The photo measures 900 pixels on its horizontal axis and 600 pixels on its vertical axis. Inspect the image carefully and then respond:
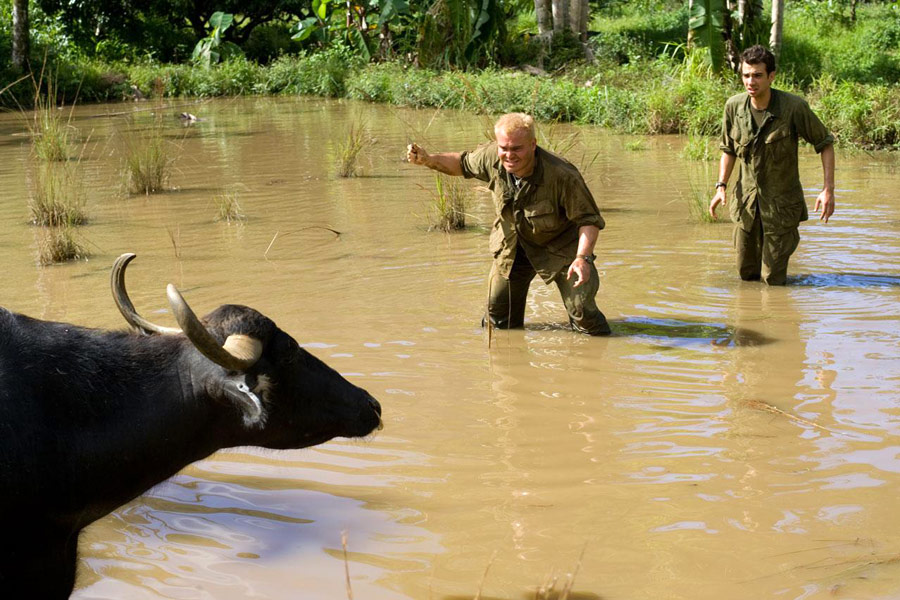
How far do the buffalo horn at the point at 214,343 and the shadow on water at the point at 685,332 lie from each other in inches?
149

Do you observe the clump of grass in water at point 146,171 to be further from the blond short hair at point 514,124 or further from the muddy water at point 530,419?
the blond short hair at point 514,124

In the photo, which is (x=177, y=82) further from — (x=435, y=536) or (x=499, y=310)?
(x=435, y=536)

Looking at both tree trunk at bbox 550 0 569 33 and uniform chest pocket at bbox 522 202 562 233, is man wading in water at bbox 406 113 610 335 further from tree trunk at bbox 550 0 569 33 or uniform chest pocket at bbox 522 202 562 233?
tree trunk at bbox 550 0 569 33

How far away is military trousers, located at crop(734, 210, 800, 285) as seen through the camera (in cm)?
750

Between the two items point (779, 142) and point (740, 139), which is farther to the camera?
point (740, 139)

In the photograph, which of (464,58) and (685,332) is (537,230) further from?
(464,58)

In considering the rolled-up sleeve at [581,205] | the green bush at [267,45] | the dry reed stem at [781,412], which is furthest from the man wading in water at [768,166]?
the green bush at [267,45]

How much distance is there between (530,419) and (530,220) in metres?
1.48

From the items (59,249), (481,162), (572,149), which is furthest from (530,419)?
(572,149)

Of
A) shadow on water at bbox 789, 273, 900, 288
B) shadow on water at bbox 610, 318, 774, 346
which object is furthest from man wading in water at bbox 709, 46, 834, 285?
shadow on water at bbox 610, 318, 774, 346

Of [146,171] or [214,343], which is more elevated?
[146,171]

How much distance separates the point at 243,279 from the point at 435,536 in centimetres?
433

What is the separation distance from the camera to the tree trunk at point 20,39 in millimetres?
24219

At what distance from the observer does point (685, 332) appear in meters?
6.71
